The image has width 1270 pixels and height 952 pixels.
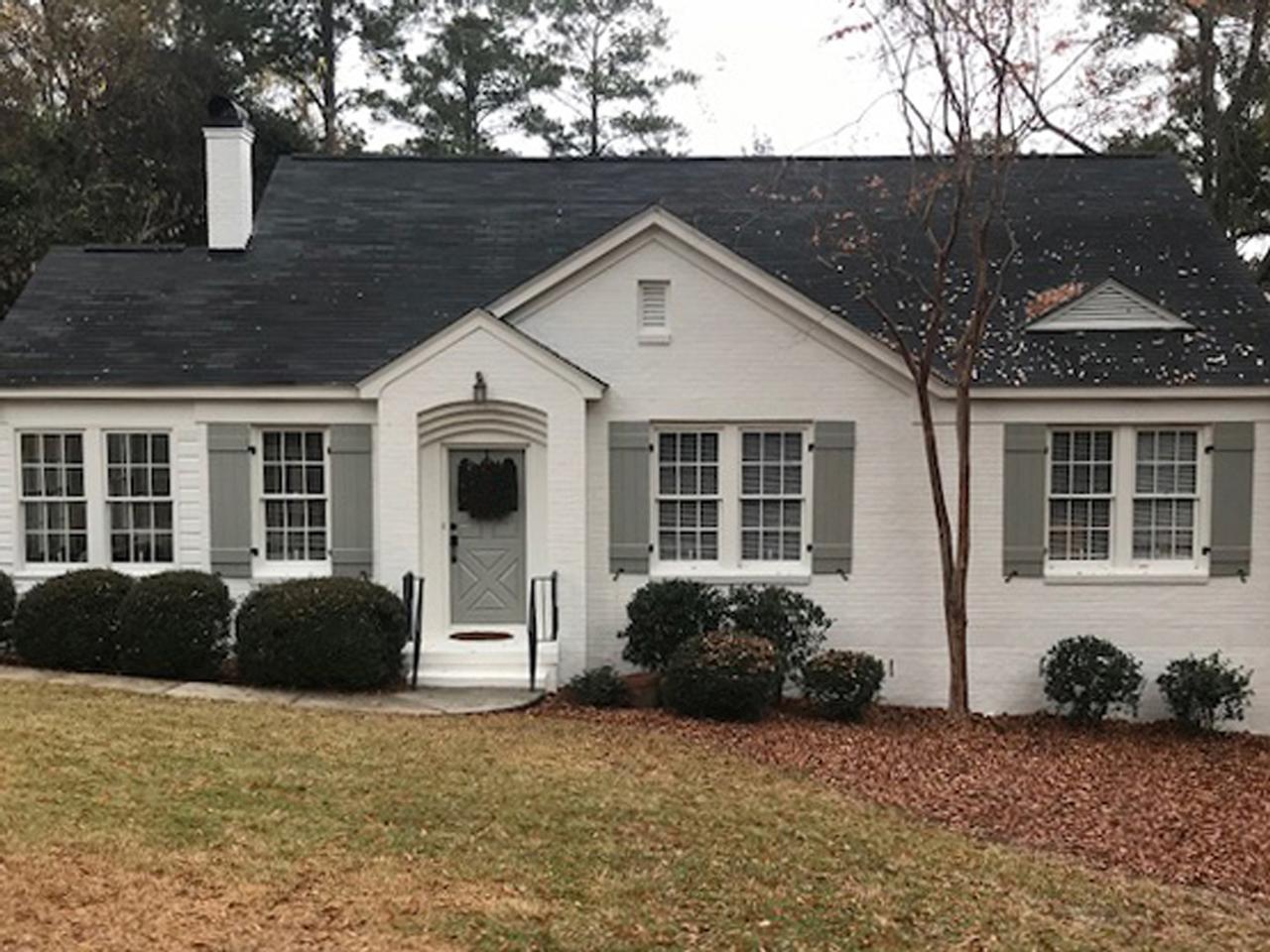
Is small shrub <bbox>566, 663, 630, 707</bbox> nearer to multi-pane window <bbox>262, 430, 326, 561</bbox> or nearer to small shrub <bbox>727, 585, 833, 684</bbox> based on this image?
small shrub <bbox>727, 585, 833, 684</bbox>

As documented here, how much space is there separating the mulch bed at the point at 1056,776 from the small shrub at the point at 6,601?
596cm

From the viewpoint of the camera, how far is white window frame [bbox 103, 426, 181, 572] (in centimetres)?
1370

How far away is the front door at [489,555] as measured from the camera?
13703 millimetres

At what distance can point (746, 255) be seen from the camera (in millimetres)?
15461

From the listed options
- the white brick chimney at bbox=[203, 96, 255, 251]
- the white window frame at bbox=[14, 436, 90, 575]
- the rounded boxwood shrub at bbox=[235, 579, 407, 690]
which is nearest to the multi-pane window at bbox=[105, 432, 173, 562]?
the white window frame at bbox=[14, 436, 90, 575]

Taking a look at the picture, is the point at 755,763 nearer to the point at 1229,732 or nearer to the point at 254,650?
the point at 254,650

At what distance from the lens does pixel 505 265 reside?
51.1 ft

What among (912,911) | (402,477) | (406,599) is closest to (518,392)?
(402,477)

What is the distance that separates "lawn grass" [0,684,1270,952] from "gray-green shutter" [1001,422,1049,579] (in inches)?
201

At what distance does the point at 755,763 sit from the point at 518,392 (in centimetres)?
497

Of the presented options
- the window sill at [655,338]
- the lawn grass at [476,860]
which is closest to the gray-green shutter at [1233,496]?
the window sill at [655,338]

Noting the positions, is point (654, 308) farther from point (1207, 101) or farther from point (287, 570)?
point (1207, 101)

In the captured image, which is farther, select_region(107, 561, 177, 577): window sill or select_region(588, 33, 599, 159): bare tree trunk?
select_region(588, 33, 599, 159): bare tree trunk

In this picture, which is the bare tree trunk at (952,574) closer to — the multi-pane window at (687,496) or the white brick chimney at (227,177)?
the multi-pane window at (687,496)
